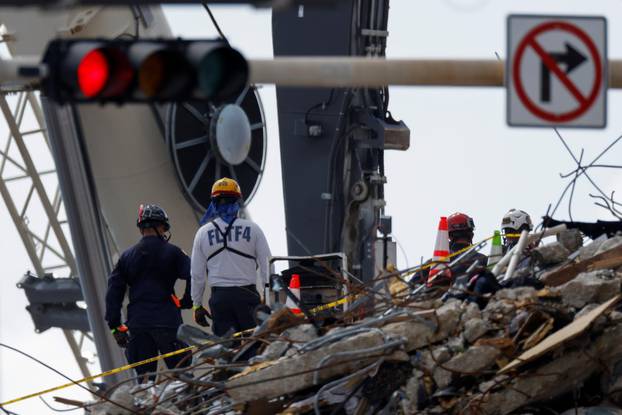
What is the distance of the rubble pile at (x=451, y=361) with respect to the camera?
13.3 m

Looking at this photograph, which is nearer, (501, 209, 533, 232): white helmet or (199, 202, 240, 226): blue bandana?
(199, 202, 240, 226): blue bandana

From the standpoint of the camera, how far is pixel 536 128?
1166 centimetres

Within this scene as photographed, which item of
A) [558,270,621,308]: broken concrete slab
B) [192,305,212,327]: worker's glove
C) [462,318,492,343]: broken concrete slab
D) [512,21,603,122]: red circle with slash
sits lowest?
[192,305,212,327]: worker's glove

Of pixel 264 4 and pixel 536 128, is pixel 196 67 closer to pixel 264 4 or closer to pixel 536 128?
pixel 264 4

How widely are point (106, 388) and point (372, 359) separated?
2.04 metres

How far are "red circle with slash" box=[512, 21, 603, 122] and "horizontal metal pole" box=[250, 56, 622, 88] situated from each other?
6.7 inches

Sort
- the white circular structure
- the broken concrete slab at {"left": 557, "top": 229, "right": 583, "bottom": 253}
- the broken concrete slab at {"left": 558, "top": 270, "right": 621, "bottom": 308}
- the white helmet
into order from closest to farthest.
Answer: the broken concrete slab at {"left": 558, "top": 270, "right": 621, "bottom": 308}
the broken concrete slab at {"left": 557, "top": 229, "right": 583, "bottom": 253}
the white helmet
the white circular structure

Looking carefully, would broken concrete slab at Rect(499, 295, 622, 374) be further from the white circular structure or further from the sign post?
the white circular structure

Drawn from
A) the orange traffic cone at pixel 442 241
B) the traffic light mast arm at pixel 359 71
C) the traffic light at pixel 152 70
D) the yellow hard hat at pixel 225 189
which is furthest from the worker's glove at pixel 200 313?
the traffic light at pixel 152 70

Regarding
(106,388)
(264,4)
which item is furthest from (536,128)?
(106,388)

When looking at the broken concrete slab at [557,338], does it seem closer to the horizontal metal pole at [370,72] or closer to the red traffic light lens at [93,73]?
the horizontal metal pole at [370,72]

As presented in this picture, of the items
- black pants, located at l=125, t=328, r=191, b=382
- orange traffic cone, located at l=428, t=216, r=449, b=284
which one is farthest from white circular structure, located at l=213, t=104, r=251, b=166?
black pants, located at l=125, t=328, r=191, b=382

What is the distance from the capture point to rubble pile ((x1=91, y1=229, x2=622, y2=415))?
13312 mm

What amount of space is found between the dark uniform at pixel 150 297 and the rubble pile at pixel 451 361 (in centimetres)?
297
